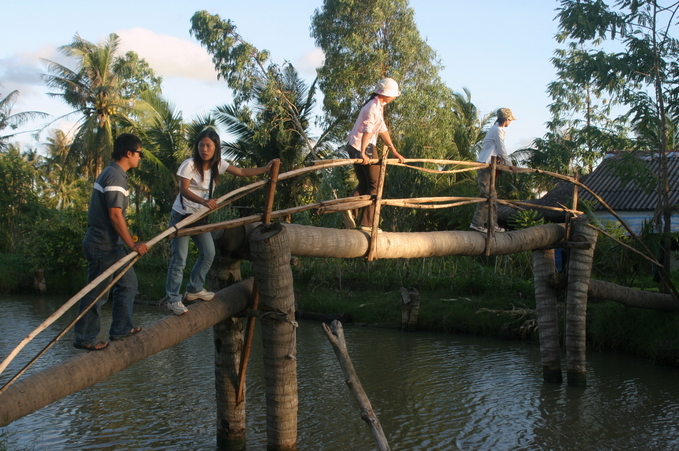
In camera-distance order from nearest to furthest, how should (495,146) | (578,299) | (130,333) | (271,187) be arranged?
(130,333) < (271,187) < (495,146) < (578,299)

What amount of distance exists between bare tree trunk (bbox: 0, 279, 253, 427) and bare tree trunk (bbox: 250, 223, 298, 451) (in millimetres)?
294

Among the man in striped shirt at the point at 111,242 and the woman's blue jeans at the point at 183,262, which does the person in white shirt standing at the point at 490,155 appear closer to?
the woman's blue jeans at the point at 183,262

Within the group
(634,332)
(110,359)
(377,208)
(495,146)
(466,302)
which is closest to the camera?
(110,359)

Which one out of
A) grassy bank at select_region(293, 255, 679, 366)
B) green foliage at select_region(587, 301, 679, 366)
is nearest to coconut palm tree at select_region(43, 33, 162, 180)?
grassy bank at select_region(293, 255, 679, 366)

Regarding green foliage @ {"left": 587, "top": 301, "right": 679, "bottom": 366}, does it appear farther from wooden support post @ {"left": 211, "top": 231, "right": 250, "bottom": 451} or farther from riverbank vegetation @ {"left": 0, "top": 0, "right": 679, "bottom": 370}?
wooden support post @ {"left": 211, "top": 231, "right": 250, "bottom": 451}

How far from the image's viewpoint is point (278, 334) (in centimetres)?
500

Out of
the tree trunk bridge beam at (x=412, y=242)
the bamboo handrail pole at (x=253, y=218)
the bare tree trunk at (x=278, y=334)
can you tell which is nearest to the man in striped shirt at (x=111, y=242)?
the bamboo handrail pole at (x=253, y=218)

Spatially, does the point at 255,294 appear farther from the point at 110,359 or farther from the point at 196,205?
the point at 110,359

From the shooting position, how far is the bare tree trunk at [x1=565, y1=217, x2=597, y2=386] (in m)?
7.89

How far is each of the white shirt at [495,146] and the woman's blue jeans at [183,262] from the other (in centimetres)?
346

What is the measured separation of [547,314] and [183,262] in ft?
16.6

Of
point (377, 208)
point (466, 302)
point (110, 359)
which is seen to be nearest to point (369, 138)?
point (377, 208)

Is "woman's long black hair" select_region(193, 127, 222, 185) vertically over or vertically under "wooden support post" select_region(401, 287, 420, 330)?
over

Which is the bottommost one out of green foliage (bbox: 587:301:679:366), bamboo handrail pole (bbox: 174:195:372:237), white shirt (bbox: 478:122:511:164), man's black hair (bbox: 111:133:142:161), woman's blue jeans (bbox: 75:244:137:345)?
green foliage (bbox: 587:301:679:366)
